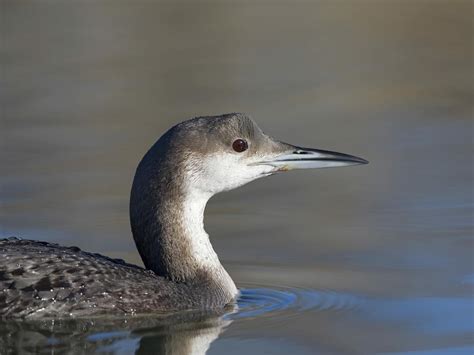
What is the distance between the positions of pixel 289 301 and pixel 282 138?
488cm

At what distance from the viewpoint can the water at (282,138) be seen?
305 inches

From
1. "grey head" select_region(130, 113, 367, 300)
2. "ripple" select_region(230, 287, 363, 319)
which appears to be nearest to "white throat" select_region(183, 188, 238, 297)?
"grey head" select_region(130, 113, 367, 300)

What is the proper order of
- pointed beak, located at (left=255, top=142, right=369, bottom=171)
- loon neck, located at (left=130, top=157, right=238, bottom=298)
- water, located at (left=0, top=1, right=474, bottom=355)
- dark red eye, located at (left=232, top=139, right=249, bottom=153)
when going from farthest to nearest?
pointed beak, located at (left=255, top=142, right=369, bottom=171) < dark red eye, located at (left=232, top=139, right=249, bottom=153) < loon neck, located at (left=130, top=157, right=238, bottom=298) < water, located at (left=0, top=1, right=474, bottom=355)

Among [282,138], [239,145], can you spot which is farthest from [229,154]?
[282,138]

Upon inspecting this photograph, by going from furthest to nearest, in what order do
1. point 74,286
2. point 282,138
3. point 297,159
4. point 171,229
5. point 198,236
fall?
point 282,138 < point 297,159 < point 198,236 < point 171,229 < point 74,286

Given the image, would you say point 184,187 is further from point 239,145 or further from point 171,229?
point 239,145

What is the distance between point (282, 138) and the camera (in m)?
13.0

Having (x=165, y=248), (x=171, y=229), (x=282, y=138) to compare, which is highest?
(x=282, y=138)

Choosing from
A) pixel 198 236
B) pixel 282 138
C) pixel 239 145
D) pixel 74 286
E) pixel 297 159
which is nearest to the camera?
pixel 74 286

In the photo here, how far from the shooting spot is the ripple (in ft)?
26.7

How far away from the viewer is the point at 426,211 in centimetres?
1051

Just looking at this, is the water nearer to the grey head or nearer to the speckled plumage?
the speckled plumage

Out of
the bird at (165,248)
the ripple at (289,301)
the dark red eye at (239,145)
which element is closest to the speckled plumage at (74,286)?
the bird at (165,248)

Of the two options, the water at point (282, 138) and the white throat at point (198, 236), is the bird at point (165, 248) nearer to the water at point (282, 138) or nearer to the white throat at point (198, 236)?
the white throat at point (198, 236)
